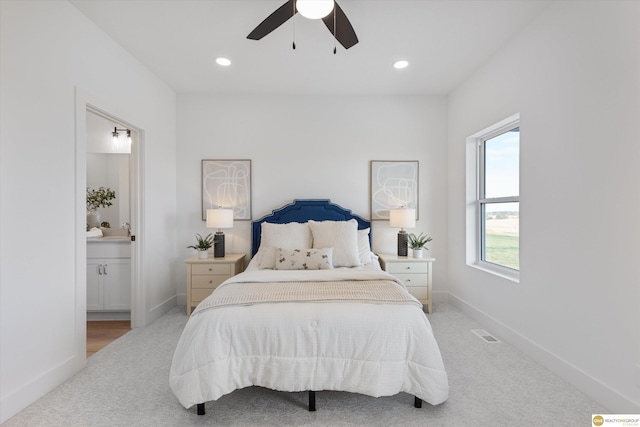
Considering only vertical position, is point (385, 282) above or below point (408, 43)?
below

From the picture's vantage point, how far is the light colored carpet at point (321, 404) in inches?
70.1

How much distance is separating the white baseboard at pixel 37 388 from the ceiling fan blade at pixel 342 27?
3011 mm

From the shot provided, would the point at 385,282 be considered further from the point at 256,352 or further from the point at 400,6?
the point at 400,6

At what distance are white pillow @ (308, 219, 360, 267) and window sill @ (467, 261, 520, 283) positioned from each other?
4.49ft

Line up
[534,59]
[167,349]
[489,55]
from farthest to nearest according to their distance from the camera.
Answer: [489,55]
[167,349]
[534,59]

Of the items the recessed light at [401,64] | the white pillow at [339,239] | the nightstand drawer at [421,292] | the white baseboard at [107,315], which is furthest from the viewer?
the nightstand drawer at [421,292]

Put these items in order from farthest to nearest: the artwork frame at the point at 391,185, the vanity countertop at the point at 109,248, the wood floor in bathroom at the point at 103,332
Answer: the artwork frame at the point at 391,185 < the vanity countertop at the point at 109,248 < the wood floor in bathroom at the point at 103,332

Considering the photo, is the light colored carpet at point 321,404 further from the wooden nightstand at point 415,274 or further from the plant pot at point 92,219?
the plant pot at point 92,219

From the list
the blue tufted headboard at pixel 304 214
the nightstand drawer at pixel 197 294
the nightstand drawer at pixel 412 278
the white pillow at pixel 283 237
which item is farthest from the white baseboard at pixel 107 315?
the nightstand drawer at pixel 412 278

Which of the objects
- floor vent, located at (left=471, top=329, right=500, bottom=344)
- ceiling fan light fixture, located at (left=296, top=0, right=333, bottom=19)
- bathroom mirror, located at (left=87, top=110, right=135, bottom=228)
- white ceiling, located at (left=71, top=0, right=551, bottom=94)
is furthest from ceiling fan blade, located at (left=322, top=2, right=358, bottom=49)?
bathroom mirror, located at (left=87, top=110, right=135, bottom=228)

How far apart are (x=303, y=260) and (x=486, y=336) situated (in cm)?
192

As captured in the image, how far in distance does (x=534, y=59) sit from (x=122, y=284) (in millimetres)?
4553

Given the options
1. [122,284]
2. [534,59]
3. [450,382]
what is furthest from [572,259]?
Answer: [122,284]

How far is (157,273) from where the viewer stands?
357cm
